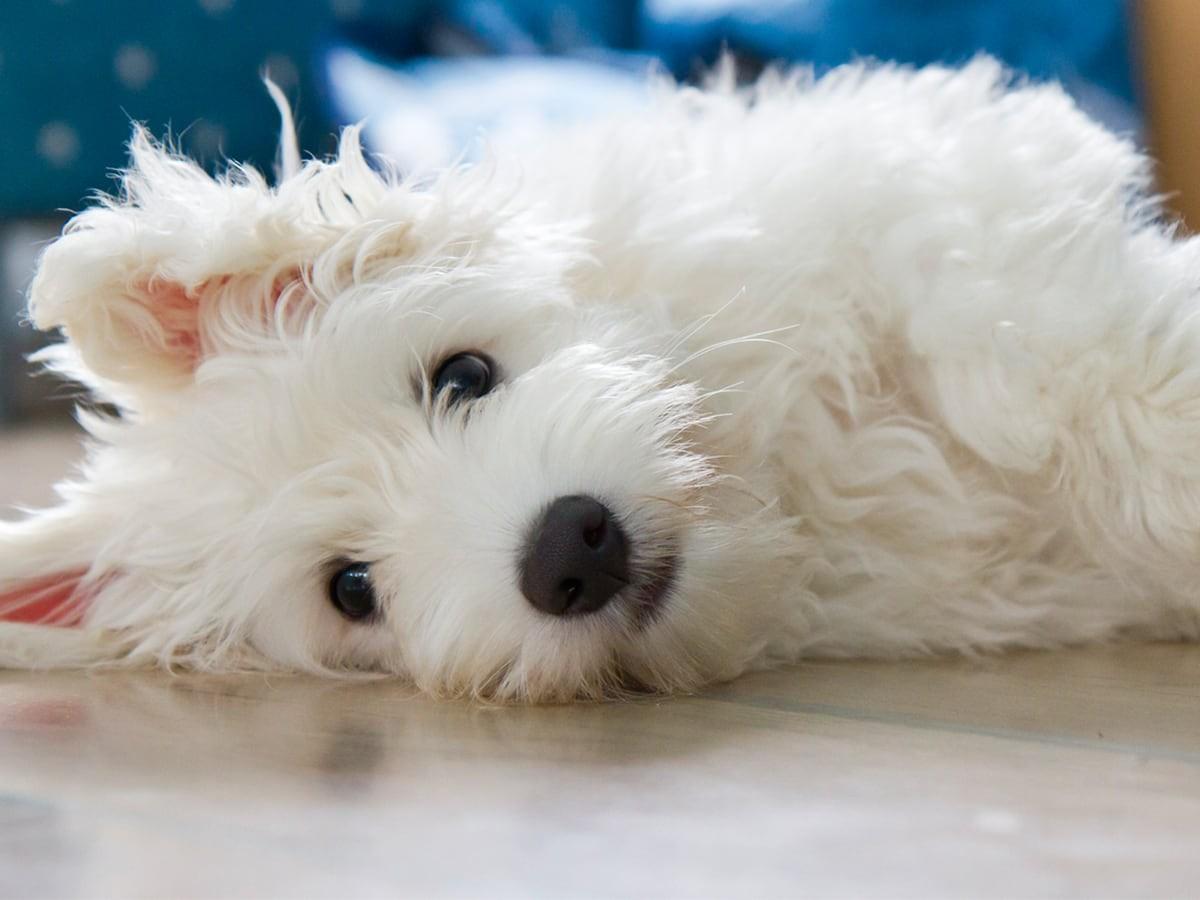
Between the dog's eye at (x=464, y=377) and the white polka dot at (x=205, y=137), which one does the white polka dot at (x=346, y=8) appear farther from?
the dog's eye at (x=464, y=377)

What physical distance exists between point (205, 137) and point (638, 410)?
3938 mm

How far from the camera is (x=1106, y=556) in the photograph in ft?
5.79

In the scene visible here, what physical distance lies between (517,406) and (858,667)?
0.52 meters

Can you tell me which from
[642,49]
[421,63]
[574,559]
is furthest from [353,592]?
[642,49]

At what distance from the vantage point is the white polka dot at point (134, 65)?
16.1 ft

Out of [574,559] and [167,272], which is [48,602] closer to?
[167,272]

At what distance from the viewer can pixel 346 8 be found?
5070 millimetres

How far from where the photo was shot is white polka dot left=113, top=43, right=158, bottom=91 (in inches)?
193

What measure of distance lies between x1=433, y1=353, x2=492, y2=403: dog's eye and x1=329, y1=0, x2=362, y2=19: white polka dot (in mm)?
3658

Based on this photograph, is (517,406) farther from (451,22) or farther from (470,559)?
(451,22)


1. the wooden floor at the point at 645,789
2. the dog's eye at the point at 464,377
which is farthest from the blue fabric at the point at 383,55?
the wooden floor at the point at 645,789

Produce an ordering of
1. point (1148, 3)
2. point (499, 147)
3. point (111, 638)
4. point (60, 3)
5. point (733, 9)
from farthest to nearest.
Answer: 1. point (60, 3)
2. point (733, 9)
3. point (1148, 3)
4. point (499, 147)
5. point (111, 638)

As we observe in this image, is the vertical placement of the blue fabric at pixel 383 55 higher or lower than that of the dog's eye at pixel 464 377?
higher

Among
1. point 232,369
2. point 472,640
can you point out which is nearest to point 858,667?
point 472,640
